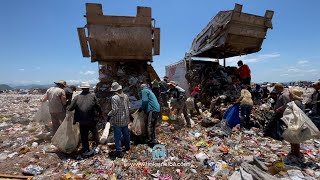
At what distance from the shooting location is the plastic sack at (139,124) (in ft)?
15.7

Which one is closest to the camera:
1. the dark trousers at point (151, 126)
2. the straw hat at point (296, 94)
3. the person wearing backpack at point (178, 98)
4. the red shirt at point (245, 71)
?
the straw hat at point (296, 94)

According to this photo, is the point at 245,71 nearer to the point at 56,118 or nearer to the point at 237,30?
the point at 237,30

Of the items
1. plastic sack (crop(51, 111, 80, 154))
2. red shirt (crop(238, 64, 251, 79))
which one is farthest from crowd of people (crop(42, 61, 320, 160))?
red shirt (crop(238, 64, 251, 79))

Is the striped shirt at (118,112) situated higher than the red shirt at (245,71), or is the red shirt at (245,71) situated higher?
the red shirt at (245,71)

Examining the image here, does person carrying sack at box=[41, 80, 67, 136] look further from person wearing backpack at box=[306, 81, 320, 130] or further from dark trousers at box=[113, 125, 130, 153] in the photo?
person wearing backpack at box=[306, 81, 320, 130]

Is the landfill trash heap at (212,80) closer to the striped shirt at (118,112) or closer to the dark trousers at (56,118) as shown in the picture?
the striped shirt at (118,112)

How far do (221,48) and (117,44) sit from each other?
12.2ft

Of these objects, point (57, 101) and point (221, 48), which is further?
point (221, 48)

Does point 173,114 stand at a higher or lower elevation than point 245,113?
lower

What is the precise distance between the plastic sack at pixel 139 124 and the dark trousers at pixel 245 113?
2901 mm

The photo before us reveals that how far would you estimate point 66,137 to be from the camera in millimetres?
4137

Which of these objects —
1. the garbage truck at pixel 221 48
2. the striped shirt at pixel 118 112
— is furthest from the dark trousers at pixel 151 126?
the garbage truck at pixel 221 48

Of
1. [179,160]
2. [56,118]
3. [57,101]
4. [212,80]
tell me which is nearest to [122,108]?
[179,160]

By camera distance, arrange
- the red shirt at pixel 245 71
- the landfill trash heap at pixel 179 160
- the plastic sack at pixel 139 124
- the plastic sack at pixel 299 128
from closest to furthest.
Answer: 1. the landfill trash heap at pixel 179 160
2. the plastic sack at pixel 299 128
3. the plastic sack at pixel 139 124
4. the red shirt at pixel 245 71
